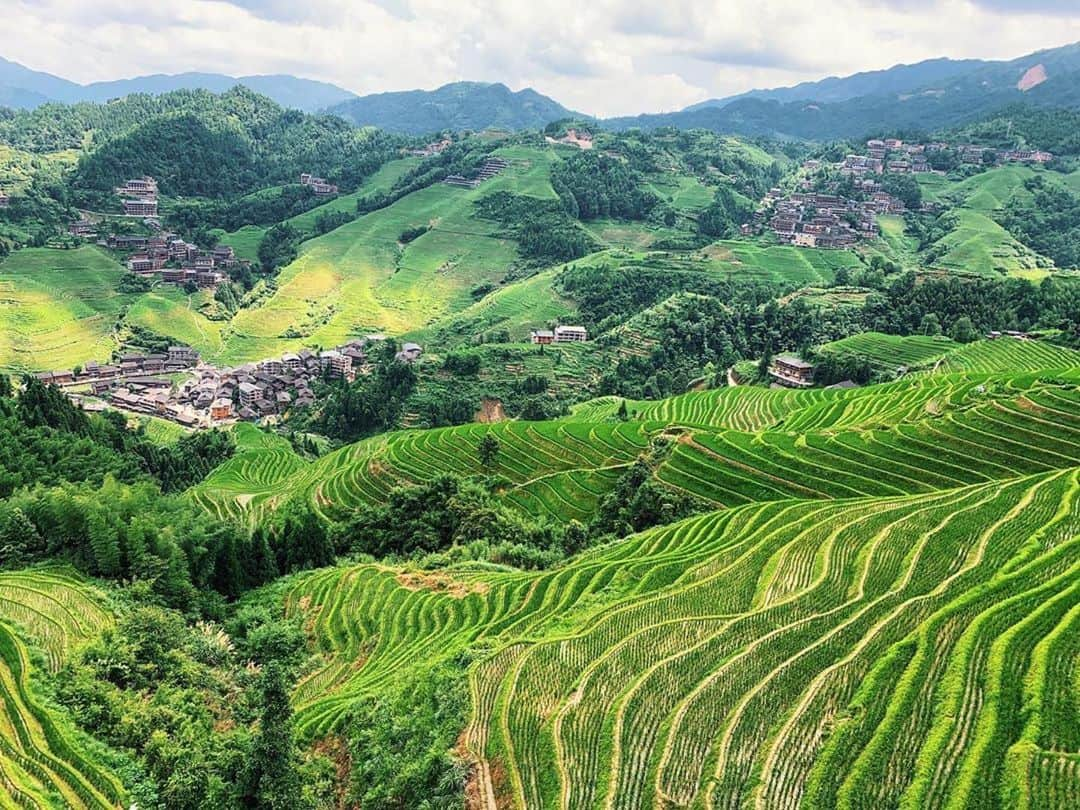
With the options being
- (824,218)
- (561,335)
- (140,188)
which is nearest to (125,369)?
(561,335)

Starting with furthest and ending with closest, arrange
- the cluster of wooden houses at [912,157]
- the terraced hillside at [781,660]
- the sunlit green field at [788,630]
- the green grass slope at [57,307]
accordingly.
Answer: the cluster of wooden houses at [912,157]
the green grass slope at [57,307]
the sunlit green field at [788,630]
the terraced hillside at [781,660]

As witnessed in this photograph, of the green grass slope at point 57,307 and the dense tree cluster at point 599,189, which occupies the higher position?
the dense tree cluster at point 599,189

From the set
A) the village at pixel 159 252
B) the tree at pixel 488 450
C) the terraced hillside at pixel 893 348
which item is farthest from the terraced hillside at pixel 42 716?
the village at pixel 159 252

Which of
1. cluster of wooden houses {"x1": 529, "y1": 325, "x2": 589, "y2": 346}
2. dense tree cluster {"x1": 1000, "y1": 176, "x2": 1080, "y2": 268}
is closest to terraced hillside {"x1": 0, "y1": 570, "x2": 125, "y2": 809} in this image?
cluster of wooden houses {"x1": 529, "y1": 325, "x2": 589, "y2": 346}

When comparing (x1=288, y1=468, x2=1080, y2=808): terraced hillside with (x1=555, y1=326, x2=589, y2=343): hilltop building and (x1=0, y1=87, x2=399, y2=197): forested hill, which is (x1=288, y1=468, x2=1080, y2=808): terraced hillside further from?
(x1=0, y1=87, x2=399, y2=197): forested hill

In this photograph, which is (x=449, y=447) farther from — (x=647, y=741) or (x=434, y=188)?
(x=434, y=188)

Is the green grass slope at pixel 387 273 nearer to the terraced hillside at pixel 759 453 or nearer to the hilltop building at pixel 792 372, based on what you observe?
the terraced hillside at pixel 759 453
